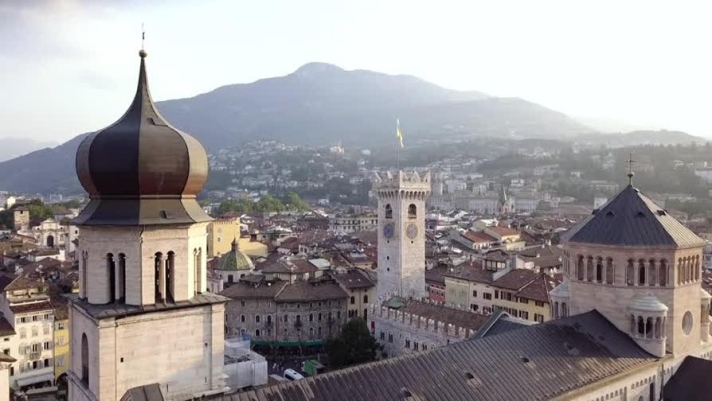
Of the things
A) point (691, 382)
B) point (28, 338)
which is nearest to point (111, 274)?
point (691, 382)

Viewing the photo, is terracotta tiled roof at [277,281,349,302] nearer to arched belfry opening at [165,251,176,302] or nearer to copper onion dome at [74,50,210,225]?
arched belfry opening at [165,251,176,302]

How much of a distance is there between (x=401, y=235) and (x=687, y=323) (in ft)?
124

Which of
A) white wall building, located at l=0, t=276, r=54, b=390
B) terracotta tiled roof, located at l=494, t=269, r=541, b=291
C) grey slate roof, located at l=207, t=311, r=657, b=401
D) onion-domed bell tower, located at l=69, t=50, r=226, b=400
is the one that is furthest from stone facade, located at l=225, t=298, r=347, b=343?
onion-domed bell tower, located at l=69, t=50, r=226, b=400

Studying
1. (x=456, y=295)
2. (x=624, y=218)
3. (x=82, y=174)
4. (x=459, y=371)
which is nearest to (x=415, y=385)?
(x=459, y=371)

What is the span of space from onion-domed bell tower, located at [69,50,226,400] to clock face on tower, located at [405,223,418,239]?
46.9m

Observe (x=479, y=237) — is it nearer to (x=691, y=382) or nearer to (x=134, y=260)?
(x=691, y=382)

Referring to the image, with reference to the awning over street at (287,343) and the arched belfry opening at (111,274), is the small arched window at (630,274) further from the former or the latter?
the awning over street at (287,343)

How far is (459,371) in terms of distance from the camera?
22953 mm

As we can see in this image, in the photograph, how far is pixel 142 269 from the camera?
20.5 metres

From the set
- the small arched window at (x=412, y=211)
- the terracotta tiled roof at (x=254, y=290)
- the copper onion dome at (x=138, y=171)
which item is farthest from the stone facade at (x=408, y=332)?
the copper onion dome at (x=138, y=171)

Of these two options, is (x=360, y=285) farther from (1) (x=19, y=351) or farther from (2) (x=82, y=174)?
(2) (x=82, y=174)

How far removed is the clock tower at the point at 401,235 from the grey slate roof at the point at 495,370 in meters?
37.8

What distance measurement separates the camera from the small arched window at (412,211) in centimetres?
6825

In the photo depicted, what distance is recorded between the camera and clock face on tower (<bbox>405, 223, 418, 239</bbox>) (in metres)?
67.7
